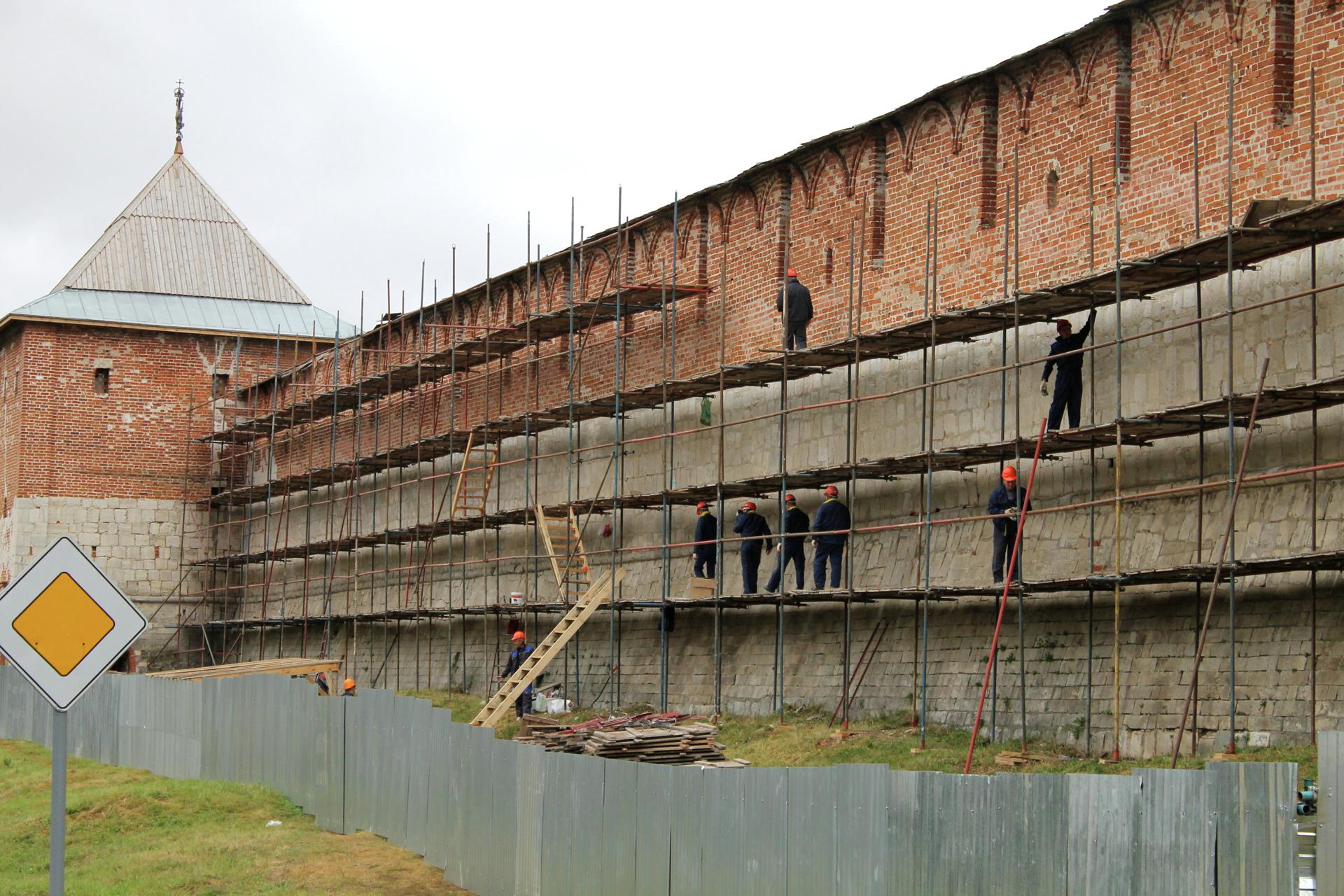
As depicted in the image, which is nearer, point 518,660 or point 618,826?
point 618,826

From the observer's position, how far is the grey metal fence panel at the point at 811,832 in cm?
940

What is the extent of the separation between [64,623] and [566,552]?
1486cm

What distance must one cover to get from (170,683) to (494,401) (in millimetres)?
7476

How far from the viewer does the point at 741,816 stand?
1015 centimetres

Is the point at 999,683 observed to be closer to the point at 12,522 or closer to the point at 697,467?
the point at 697,467

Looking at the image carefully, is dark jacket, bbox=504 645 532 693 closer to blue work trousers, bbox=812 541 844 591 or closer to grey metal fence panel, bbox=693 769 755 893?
blue work trousers, bbox=812 541 844 591

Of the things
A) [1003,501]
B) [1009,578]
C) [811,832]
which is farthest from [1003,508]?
[811,832]

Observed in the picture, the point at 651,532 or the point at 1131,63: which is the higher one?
the point at 1131,63

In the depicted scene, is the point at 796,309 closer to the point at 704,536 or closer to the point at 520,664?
the point at 704,536

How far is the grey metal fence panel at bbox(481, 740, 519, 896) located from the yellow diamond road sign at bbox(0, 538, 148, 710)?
4.80m

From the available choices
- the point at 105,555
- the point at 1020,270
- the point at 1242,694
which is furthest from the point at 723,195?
the point at 105,555

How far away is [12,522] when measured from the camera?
1289 inches

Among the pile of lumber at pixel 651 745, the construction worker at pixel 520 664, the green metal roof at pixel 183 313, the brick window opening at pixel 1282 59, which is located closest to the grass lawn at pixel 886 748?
the pile of lumber at pixel 651 745

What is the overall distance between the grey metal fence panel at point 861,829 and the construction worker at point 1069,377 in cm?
598
